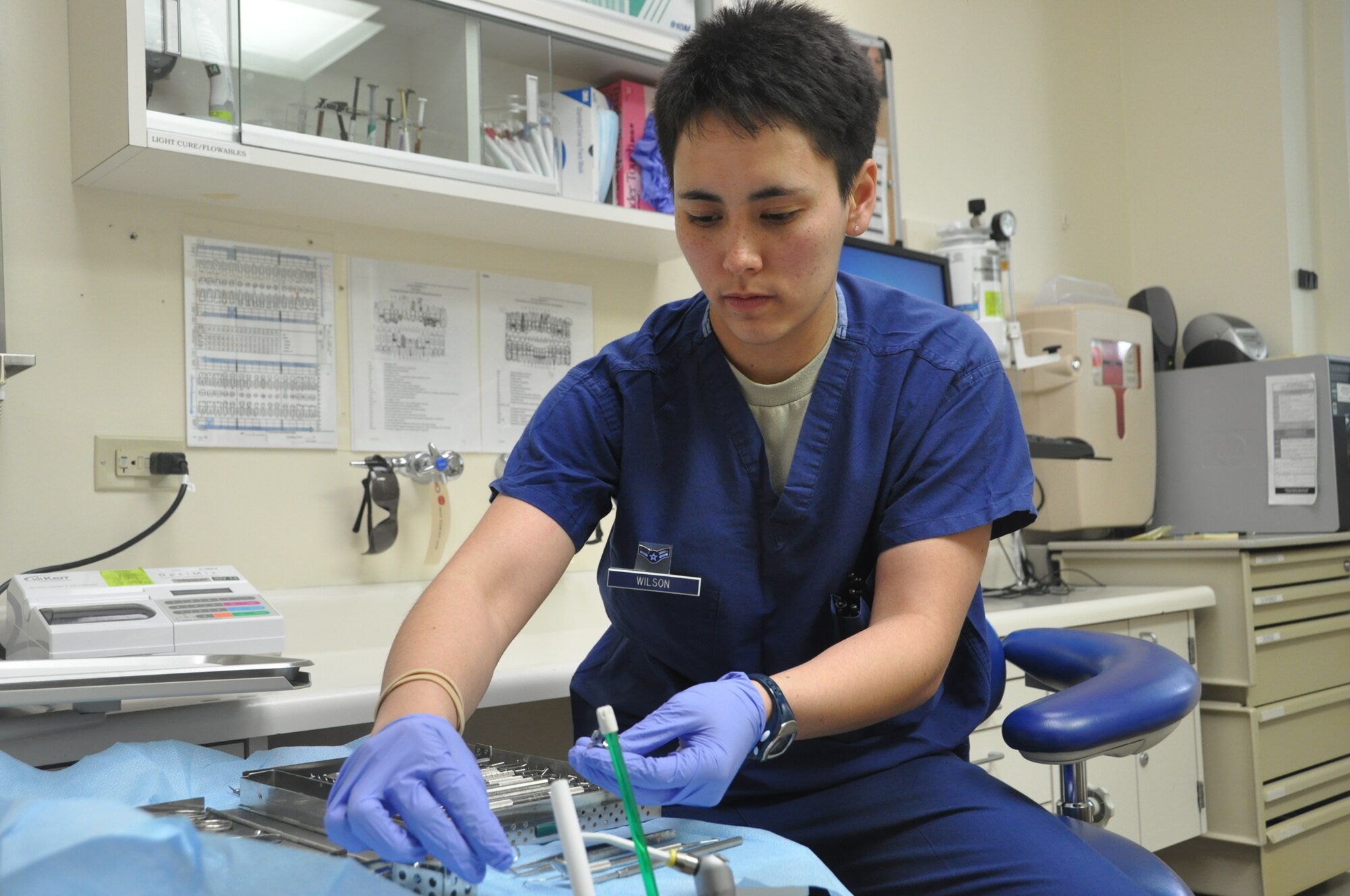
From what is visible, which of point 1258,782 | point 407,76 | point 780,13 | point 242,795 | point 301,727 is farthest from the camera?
point 1258,782

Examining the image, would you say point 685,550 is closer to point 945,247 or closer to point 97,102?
point 97,102

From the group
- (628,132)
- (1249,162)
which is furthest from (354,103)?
(1249,162)

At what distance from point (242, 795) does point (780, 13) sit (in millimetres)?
902

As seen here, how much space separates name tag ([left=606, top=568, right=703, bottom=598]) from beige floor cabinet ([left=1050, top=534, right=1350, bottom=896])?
73.8 inches

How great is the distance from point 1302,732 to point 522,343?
80.2 inches

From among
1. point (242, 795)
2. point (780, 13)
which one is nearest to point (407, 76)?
point (780, 13)

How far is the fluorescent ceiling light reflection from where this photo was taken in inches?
65.6

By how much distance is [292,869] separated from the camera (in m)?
0.60

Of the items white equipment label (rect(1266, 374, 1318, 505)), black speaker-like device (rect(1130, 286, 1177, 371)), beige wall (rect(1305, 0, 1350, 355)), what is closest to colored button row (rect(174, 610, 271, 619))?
white equipment label (rect(1266, 374, 1318, 505))

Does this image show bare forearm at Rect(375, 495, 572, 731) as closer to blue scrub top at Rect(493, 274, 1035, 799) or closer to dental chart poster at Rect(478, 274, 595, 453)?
blue scrub top at Rect(493, 274, 1035, 799)

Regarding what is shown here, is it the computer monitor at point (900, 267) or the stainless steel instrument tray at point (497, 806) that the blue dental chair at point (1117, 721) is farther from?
the computer monitor at point (900, 267)

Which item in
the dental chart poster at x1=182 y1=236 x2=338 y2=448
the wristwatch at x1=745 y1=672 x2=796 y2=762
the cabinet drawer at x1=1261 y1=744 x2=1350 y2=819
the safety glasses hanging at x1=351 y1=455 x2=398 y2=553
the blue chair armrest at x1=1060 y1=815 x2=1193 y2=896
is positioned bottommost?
the cabinet drawer at x1=1261 y1=744 x2=1350 y2=819

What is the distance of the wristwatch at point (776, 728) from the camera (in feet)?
3.01

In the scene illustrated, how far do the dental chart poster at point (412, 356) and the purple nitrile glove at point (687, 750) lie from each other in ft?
4.10
